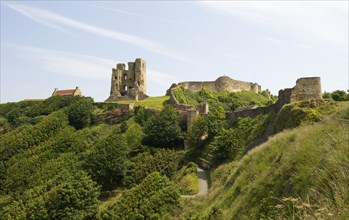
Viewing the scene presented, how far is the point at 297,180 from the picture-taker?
11336mm

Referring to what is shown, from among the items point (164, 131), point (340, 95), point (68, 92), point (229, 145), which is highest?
point (68, 92)

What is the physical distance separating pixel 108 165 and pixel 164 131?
26.3ft

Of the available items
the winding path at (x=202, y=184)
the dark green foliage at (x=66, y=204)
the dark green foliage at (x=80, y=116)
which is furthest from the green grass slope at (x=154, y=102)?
the dark green foliage at (x=66, y=204)

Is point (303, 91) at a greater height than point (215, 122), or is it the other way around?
point (303, 91)

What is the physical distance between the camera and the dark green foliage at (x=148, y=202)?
88.7ft

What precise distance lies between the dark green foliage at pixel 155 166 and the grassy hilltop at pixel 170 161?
0.38 ft

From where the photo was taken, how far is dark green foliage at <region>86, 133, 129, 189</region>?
38656 millimetres

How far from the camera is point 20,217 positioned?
33.5 metres

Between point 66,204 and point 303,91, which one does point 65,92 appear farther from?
point 303,91

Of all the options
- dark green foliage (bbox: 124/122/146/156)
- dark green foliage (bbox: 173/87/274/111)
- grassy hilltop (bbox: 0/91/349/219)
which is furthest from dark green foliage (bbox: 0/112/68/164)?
dark green foliage (bbox: 173/87/274/111)

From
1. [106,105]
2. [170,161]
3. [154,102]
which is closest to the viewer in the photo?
[170,161]

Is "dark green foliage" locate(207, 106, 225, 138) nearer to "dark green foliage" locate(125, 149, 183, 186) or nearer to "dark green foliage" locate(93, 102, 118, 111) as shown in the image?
"dark green foliage" locate(125, 149, 183, 186)

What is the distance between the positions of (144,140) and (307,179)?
35326 mm

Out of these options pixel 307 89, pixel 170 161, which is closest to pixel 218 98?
pixel 170 161
